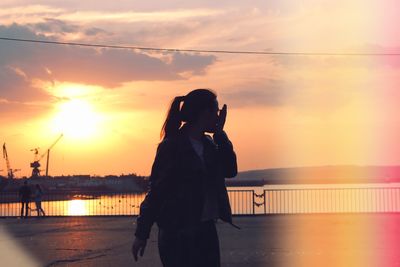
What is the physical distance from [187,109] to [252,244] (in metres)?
10.9

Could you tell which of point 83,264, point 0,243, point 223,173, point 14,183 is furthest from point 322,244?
point 14,183

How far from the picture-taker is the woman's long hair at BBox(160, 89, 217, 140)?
4820 millimetres

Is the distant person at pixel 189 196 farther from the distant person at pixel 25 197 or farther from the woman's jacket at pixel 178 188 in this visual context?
the distant person at pixel 25 197

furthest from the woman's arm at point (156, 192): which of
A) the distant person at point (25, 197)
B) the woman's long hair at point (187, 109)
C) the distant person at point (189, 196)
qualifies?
the distant person at point (25, 197)

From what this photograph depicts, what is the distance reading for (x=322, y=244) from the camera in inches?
594

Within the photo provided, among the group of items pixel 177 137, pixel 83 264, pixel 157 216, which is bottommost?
pixel 83 264

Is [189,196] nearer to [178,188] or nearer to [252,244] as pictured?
[178,188]

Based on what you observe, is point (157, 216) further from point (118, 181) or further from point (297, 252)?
point (118, 181)

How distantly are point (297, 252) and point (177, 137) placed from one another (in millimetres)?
9363

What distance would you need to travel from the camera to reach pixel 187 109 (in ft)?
15.9

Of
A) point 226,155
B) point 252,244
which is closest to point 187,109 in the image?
point 226,155

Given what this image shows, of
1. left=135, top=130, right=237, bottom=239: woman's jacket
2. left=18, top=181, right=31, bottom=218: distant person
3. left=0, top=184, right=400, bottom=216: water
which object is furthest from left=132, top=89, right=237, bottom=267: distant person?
left=18, top=181, right=31, bottom=218: distant person

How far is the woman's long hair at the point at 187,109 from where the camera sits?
15.8ft

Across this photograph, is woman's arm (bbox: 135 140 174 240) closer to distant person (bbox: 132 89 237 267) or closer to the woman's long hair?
distant person (bbox: 132 89 237 267)
